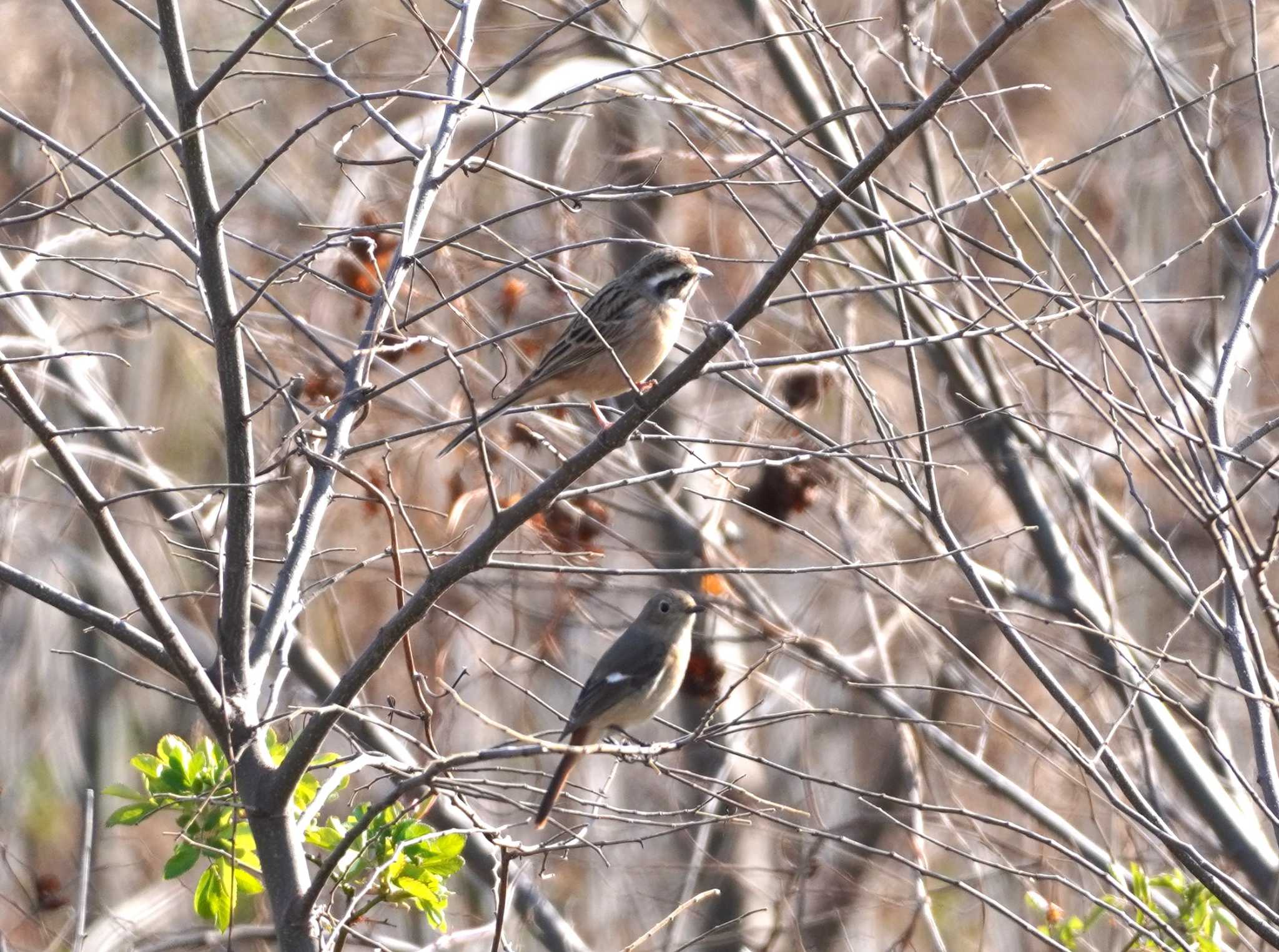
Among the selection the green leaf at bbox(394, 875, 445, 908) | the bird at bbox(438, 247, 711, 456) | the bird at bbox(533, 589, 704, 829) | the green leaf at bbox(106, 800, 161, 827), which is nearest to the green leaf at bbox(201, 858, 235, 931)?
the green leaf at bbox(106, 800, 161, 827)

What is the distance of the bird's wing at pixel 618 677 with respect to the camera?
18.7ft

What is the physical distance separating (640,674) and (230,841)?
2.27m

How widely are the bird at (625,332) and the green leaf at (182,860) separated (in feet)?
8.50

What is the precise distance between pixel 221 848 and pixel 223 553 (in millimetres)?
790

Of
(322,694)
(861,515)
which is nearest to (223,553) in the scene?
(322,694)

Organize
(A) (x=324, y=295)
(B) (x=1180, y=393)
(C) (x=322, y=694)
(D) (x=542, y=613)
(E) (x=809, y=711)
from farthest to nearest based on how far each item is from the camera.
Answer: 1. (A) (x=324, y=295)
2. (D) (x=542, y=613)
3. (C) (x=322, y=694)
4. (B) (x=1180, y=393)
5. (E) (x=809, y=711)

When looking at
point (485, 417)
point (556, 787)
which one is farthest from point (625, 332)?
point (485, 417)

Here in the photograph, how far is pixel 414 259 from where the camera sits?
3.85m

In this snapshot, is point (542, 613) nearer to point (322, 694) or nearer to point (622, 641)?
point (322, 694)

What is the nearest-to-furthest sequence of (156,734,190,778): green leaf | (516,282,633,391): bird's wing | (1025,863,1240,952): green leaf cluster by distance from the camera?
(156,734,190,778): green leaf, (1025,863,1240,952): green leaf cluster, (516,282,633,391): bird's wing

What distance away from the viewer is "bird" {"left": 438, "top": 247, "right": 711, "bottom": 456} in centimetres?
598

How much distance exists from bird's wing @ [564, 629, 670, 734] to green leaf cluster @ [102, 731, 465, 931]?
1697mm

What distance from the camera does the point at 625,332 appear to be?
6.11 metres

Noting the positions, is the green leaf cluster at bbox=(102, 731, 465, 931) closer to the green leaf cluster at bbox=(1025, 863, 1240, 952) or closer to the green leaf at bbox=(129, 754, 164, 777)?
the green leaf at bbox=(129, 754, 164, 777)
